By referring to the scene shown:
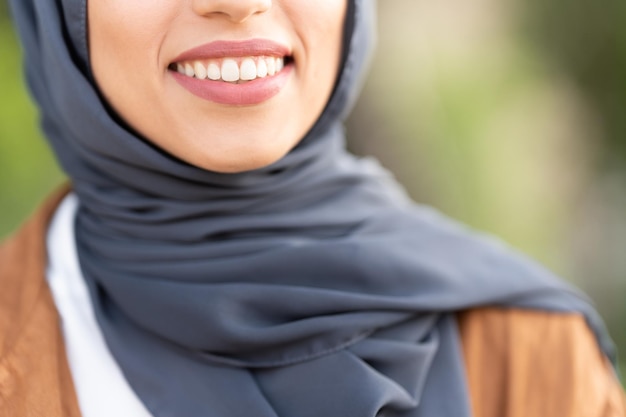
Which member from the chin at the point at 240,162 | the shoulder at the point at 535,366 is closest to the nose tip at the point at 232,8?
the chin at the point at 240,162

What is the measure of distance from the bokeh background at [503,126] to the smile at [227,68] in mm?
2512

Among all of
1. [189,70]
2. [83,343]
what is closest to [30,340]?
[83,343]

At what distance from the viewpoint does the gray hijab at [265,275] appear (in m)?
1.31

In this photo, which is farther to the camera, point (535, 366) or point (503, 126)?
point (503, 126)

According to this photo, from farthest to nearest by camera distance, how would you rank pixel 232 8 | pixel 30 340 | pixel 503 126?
pixel 503 126
pixel 30 340
pixel 232 8

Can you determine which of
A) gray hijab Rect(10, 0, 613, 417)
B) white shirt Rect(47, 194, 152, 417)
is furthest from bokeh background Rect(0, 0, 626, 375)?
white shirt Rect(47, 194, 152, 417)

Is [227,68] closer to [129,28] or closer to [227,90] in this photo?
[227,90]

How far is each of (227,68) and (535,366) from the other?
701 millimetres

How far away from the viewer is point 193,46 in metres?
1.23

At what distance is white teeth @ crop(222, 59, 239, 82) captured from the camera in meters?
1.25

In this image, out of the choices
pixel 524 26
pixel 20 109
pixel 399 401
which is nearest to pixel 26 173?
pixel 20 109

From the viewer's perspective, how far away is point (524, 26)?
14.3 feet

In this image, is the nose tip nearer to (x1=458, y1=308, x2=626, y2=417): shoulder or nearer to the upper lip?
the upper lip

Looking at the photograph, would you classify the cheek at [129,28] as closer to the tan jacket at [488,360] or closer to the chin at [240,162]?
the chin at [240,162]
